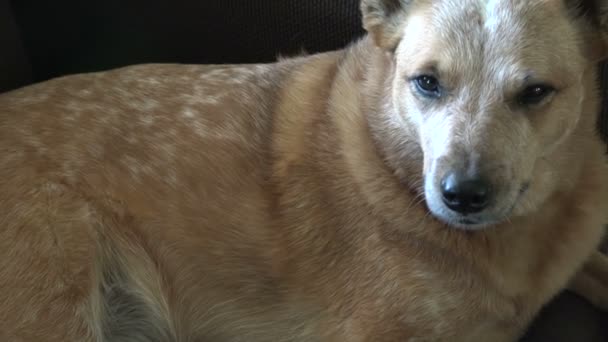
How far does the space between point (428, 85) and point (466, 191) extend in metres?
0.27

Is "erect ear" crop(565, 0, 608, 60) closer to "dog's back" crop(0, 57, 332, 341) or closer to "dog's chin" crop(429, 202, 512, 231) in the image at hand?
"dog's chin" crop(429, 202, 512, 231)

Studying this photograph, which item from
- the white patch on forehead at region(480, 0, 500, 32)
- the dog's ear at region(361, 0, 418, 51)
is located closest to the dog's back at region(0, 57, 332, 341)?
the dog's ear at region(361, 0, 418, 51)

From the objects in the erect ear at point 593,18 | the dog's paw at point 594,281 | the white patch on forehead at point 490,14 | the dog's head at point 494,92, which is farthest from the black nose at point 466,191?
the dog's paw at point 594,281

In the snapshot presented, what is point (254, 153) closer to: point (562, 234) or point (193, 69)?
point (193, 69)

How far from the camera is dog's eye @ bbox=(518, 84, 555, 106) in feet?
5.14

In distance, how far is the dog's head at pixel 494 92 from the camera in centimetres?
153

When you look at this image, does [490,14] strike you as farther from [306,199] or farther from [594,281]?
[594,281]

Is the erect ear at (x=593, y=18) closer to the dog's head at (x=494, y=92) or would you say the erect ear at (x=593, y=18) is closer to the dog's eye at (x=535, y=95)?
the dog's head at (x=494, y=92)

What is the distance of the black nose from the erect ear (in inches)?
16.9

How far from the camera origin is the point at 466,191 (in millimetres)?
1498

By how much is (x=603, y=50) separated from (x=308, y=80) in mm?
690

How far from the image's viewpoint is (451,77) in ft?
5.18

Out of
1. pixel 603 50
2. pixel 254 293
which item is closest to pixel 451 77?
pixel 603 50

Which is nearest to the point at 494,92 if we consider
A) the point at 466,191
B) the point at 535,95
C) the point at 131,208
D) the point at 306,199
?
the point at 535,95
